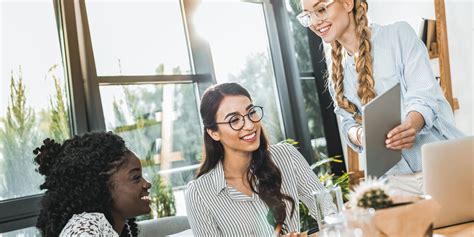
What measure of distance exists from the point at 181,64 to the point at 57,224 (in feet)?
8.84

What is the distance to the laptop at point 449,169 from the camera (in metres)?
1.54

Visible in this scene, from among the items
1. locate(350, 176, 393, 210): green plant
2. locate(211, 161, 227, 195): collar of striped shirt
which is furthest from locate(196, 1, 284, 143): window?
locate(350, 176, 393, 210): green plant

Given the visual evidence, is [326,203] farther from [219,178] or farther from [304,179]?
[304,179]

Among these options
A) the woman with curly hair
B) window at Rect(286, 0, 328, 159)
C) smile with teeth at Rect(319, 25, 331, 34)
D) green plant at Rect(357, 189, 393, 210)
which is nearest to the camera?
green plant at Rect(357, 189, 393, 210)

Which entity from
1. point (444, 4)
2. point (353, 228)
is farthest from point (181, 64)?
point (353, 228)

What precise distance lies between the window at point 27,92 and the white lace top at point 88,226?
1.65m

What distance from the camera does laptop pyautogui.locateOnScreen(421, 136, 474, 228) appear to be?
1.54 metres

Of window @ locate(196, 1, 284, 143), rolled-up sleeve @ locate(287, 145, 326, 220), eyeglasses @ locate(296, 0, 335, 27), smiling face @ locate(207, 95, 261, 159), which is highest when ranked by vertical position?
window @ locate(196, 1, 284, 143)

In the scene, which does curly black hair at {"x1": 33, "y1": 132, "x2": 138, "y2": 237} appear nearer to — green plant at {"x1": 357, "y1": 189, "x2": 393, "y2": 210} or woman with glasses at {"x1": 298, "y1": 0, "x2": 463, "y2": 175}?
woman with glasses at {"x1": 298, "y1": 0, "x2": 463, "y2": 175}

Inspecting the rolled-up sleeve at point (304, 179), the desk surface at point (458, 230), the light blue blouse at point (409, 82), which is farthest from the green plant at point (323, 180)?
the desk surface at point (458, 230)

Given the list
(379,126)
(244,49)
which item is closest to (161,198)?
(244,49)

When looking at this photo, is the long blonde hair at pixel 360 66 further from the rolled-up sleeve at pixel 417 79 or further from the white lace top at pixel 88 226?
the white lace top at pixel 88 226

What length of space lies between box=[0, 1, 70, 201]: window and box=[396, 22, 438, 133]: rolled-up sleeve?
91.1 inches

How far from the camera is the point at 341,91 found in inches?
90.7
